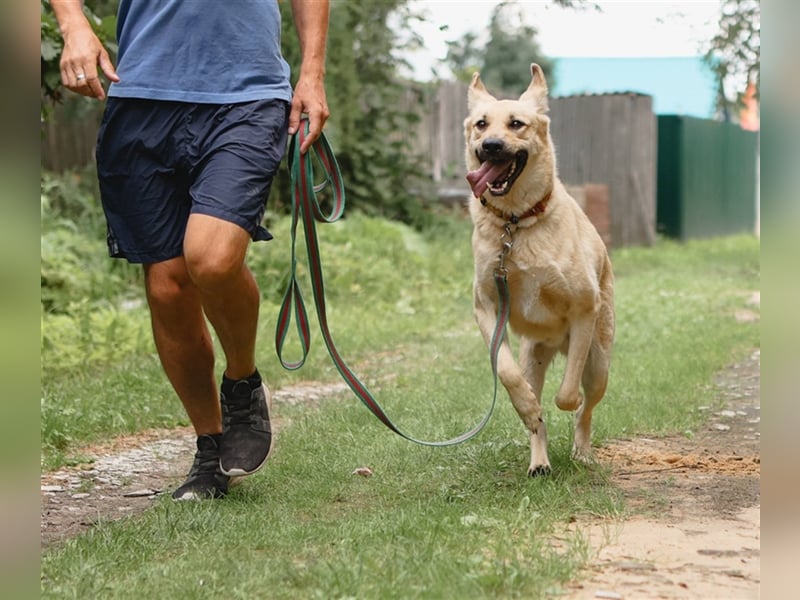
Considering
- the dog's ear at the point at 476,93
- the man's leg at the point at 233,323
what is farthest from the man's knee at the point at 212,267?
the dog's ear at the point at 476,93

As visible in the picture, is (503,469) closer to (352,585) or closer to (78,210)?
(352,585)

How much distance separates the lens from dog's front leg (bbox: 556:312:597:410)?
4.66 metres

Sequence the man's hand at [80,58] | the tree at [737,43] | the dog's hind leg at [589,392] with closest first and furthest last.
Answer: the man's hand at [80,58] < the dog's hind leg at [589,392] < the tree at [737,43]

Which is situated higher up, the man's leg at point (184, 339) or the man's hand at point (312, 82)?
the man's hand at point (312, 82)

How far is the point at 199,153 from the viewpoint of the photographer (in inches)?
159

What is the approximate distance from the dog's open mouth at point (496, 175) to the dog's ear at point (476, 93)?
492mm

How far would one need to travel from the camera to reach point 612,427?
220 inches

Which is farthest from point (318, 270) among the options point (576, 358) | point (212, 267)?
point (576, 358)

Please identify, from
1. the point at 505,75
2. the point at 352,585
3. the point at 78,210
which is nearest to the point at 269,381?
the point at 352,585

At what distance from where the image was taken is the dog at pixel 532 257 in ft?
15.0

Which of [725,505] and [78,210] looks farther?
[78,210]

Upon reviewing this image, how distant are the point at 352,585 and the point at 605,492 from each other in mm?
1494

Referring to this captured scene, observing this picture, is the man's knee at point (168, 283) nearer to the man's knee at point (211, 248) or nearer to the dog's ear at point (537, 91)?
the man's knee at point (211, 248)

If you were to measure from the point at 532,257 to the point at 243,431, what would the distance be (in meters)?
1.36
